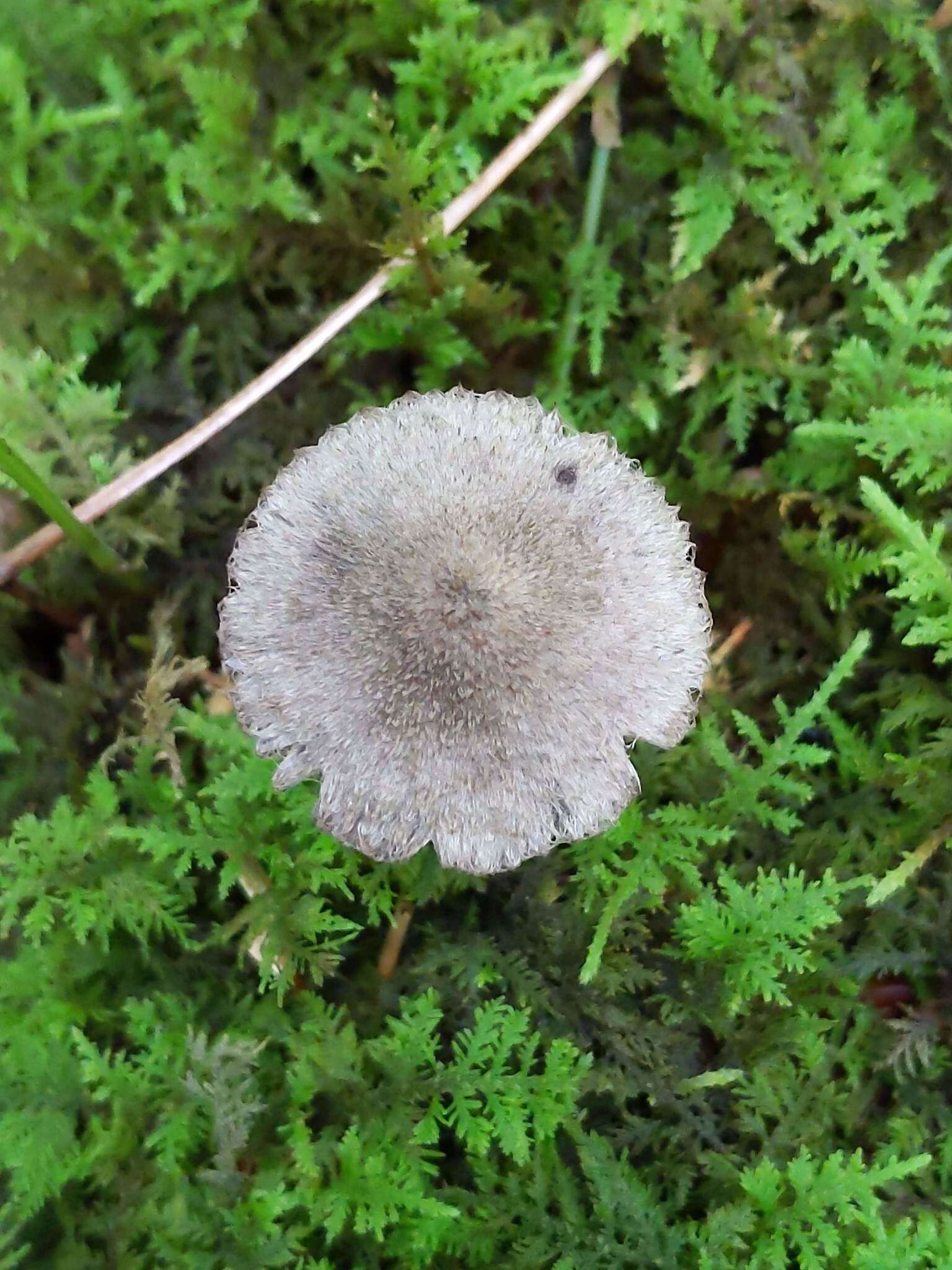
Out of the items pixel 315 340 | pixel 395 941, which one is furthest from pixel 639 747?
pixel 315 340

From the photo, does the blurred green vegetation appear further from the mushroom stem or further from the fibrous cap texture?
the fibrous cap texture

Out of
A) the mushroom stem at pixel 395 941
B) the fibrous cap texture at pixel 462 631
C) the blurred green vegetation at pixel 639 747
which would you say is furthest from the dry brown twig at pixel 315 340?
the mushroom stem at pixel 395 941

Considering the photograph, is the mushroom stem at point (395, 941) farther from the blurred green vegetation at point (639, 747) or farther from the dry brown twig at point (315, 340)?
the dry brown twig at point (315, 340)

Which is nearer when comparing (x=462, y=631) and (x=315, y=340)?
(x=462, y=631)

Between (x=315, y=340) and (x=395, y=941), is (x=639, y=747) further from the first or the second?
(x=315, y=340)

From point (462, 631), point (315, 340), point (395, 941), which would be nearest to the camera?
point (462, 631)

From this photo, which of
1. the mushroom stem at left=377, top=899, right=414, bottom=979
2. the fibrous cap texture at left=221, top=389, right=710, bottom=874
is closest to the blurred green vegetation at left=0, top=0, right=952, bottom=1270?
the mushroom stem at left=377, top=899, right=414, bottom=979

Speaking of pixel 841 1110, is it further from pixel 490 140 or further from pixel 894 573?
pixel 490 140
